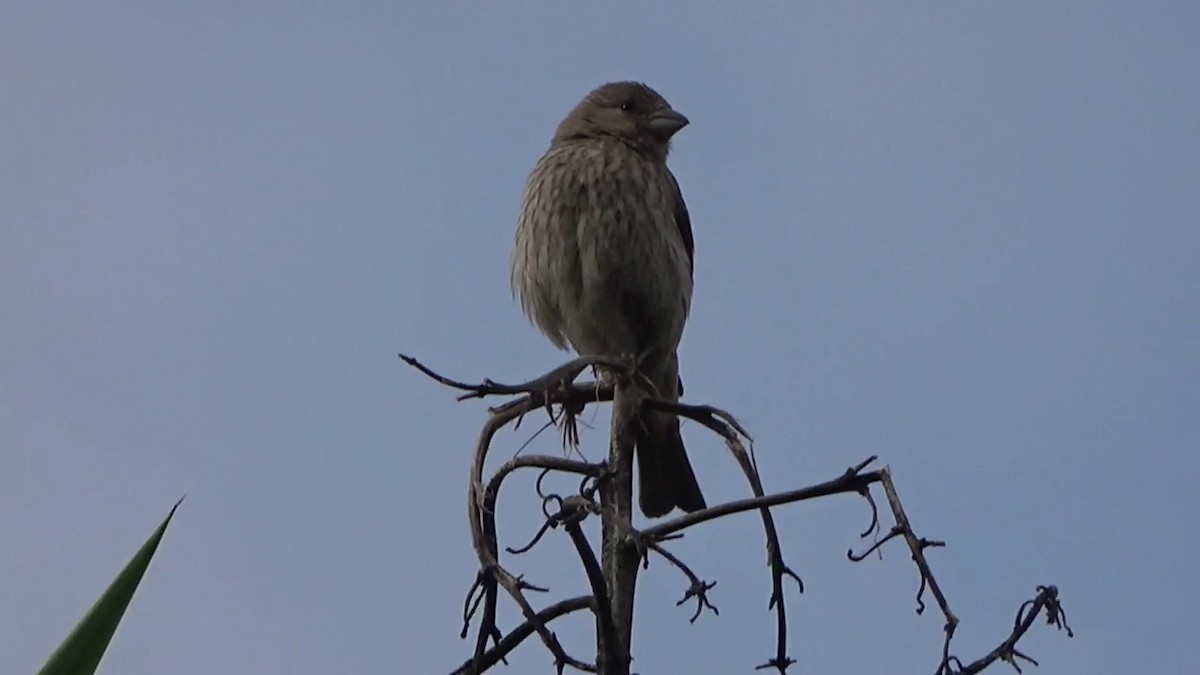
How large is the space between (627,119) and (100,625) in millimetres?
5458

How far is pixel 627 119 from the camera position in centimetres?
682

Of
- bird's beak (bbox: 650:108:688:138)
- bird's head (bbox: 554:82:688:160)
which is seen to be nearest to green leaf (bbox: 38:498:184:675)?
bird's head (bbox: 554:82:688:160)

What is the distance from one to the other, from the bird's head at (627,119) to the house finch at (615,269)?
1.26ft

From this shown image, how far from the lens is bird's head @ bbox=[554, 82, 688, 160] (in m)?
6.70

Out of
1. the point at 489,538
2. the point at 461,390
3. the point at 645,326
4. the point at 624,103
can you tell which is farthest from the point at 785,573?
the point at 624,103

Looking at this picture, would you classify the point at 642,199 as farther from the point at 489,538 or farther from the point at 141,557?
the point at 141,557

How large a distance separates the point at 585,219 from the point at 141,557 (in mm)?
4269

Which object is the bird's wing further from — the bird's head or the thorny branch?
the thorny branch

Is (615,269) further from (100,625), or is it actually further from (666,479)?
Result: (100,625)

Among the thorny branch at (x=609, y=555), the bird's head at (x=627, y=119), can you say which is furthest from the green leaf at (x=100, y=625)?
the bird's head at (x=627, y=119)

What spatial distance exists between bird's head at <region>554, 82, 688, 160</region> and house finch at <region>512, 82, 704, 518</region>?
0.39 metres

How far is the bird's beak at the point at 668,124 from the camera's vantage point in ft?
22.3

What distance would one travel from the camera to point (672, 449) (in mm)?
5941

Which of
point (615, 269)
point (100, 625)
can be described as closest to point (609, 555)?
point (100, 625)
